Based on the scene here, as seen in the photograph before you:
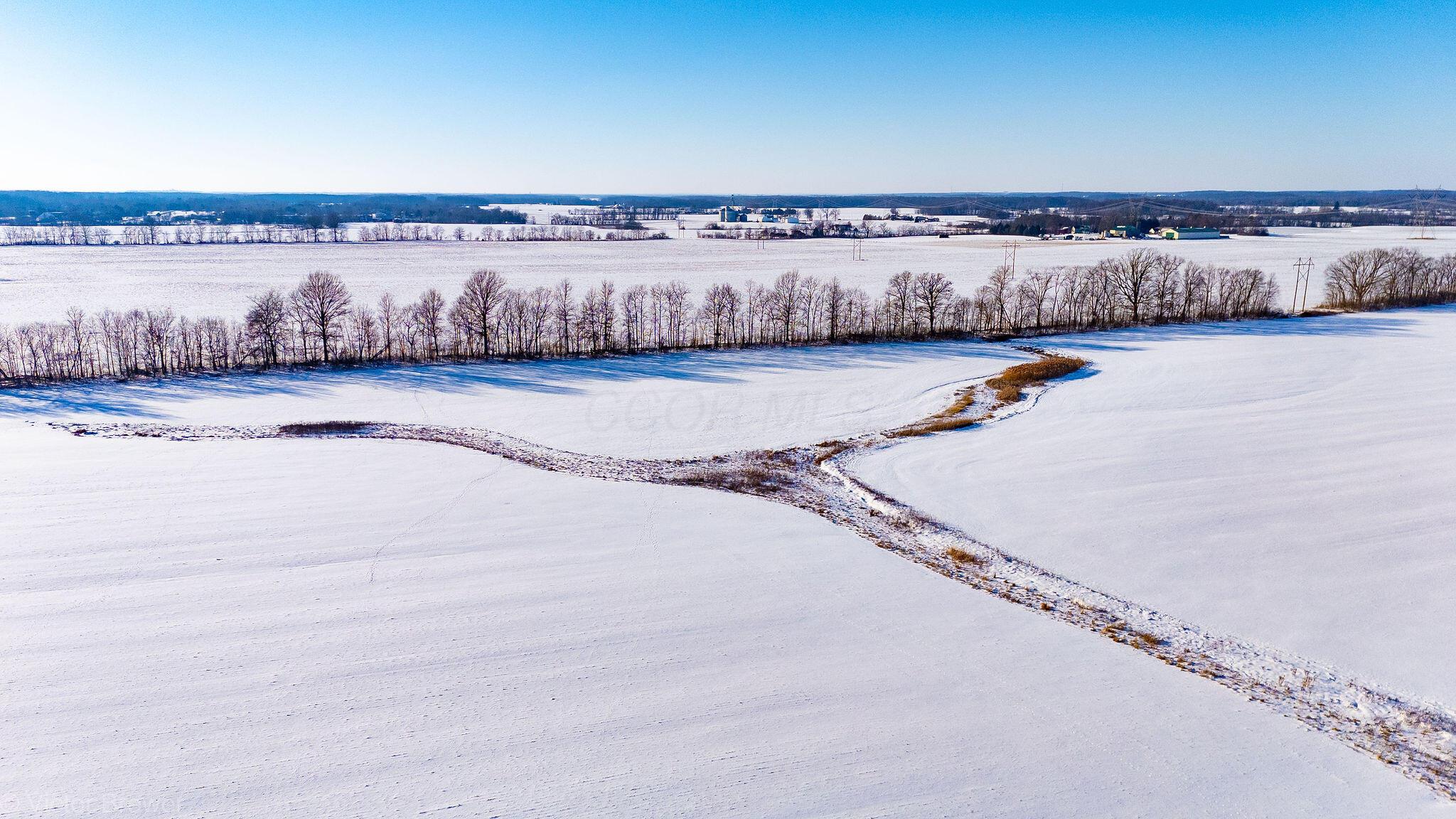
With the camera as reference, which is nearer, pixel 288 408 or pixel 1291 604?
pixel 1291 604

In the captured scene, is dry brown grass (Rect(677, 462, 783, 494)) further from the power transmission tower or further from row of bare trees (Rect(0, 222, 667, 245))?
the power transmission tower

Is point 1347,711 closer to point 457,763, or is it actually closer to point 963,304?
point 457,763

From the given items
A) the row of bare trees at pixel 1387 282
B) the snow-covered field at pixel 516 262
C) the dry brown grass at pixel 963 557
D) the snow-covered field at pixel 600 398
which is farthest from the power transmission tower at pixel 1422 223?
the dry brown grass at pixel 963 557

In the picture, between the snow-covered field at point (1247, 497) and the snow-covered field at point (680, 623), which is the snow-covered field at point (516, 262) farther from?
the snow-covered field at point (680, 623)

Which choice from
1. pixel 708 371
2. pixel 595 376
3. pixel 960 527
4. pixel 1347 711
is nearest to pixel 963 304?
pixel 708 371

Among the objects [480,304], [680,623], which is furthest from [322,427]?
[680,623]
